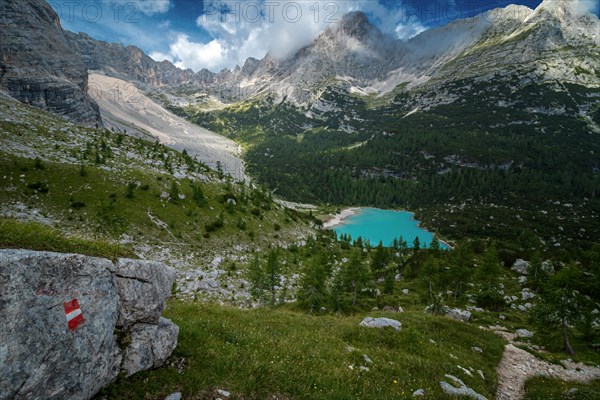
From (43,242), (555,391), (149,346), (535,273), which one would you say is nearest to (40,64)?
(43,242)

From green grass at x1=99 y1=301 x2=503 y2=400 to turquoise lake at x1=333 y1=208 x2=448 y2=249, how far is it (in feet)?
397

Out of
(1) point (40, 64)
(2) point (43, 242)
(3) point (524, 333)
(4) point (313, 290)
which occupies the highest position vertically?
(1) point (40, 64)

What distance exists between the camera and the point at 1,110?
77.6 metres

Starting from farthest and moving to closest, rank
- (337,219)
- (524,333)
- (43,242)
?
(337,219) < (524,333) < (43,242)

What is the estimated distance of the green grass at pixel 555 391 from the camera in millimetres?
15655

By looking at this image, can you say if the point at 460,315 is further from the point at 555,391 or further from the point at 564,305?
the point at 555,391

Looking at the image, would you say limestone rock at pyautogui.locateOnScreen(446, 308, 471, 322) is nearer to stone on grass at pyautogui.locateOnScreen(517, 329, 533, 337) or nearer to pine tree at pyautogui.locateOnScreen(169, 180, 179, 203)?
stone on grass at pyautogui.locateOnScreen(517, 329, 533, 337)

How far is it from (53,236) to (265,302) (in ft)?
118

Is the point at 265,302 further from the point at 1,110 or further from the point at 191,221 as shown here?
the point at 1,110

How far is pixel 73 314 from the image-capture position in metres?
7.44

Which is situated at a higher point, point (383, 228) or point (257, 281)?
point (383, 228)

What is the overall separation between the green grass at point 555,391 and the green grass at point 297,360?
6.67 feet

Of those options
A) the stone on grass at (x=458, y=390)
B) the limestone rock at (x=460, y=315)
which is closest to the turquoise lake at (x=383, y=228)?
the limestone rock at (x=460, y=315)

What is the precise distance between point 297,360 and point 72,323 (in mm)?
8646
